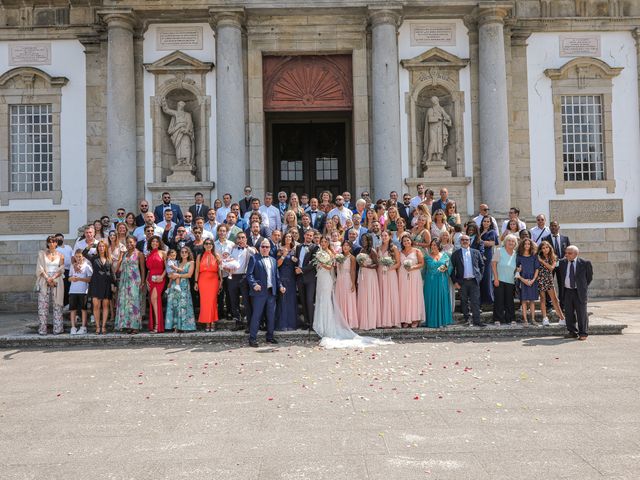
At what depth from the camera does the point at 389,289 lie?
36.1 feet

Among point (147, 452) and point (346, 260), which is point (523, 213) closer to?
point (346, 260)

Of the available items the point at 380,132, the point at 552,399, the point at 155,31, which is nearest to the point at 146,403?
the point at 552,399

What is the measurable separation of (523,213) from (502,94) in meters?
3.16

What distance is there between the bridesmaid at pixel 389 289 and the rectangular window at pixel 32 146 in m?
10.2

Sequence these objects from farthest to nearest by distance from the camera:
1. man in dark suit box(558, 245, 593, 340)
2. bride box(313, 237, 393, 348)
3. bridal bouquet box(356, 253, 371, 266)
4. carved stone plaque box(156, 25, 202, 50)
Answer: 1. carved stone plaque box(156, 25, 202, 50)
2. bridal bouquet box(356, 253, 371, 266)
3. bride box(313, 237, 393, 348)
4. man in dark suit box(558, 245, 593, 340)

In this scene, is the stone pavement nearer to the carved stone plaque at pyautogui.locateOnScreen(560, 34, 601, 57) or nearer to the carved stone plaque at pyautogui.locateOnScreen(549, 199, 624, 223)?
the carved stone plaque at pyautogui.locateOnScreen(549, 199, 624, 223)

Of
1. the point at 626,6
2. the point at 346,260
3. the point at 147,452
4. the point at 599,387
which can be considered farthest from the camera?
the point at 626,6

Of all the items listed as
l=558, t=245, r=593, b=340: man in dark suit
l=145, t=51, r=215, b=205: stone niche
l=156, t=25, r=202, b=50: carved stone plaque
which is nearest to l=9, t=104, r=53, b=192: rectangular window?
l=145, t=51, r=215, b=205: stone niche

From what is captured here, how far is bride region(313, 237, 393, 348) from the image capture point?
34.6ft

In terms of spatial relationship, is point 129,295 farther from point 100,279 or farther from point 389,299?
point 389,299

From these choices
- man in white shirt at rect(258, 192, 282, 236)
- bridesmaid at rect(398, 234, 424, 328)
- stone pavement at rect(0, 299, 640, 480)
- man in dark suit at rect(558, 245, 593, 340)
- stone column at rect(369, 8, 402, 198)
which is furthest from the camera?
stone column at rect(369, 8, 402, 198)

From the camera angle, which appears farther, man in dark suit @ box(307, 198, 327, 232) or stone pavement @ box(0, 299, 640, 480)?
man in dark suit @ box(307, 198, 327, 232)

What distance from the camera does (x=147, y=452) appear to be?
5.01m

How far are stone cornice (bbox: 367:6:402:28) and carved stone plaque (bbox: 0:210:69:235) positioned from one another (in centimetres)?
938
